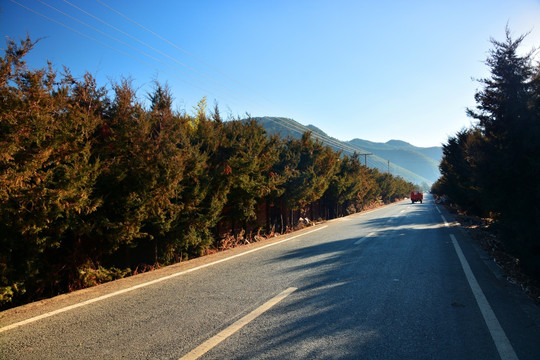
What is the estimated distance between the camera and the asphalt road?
3129mm

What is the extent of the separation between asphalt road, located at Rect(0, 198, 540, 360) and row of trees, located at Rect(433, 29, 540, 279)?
94cm

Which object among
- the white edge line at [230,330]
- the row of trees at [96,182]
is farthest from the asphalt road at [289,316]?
the row of trees at [96,182]

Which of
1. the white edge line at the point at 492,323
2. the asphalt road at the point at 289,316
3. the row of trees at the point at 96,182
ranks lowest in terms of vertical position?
the white edge line at the point at 492,323

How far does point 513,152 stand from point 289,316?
556 cm

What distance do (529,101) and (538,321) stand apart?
14.4 ft

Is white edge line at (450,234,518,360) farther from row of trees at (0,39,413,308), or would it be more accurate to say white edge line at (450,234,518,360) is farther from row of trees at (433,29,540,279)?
row of trees at (0,39,413,308)

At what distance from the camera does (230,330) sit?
3.56 meters

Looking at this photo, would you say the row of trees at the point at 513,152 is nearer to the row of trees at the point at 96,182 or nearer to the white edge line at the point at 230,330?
the white edge line at the point at 230,330

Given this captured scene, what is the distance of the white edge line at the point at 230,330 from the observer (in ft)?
9.96

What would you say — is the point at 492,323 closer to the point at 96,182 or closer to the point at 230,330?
the point at 230,330

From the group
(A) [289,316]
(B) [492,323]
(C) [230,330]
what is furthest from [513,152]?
(C) [230,330]

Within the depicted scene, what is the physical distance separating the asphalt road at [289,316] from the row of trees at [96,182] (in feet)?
2.32

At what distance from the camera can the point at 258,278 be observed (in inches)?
229

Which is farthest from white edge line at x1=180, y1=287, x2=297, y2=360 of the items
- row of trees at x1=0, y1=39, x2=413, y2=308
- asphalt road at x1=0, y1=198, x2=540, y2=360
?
row of trees at x1=0, y1=39, x2=413, y2=308
